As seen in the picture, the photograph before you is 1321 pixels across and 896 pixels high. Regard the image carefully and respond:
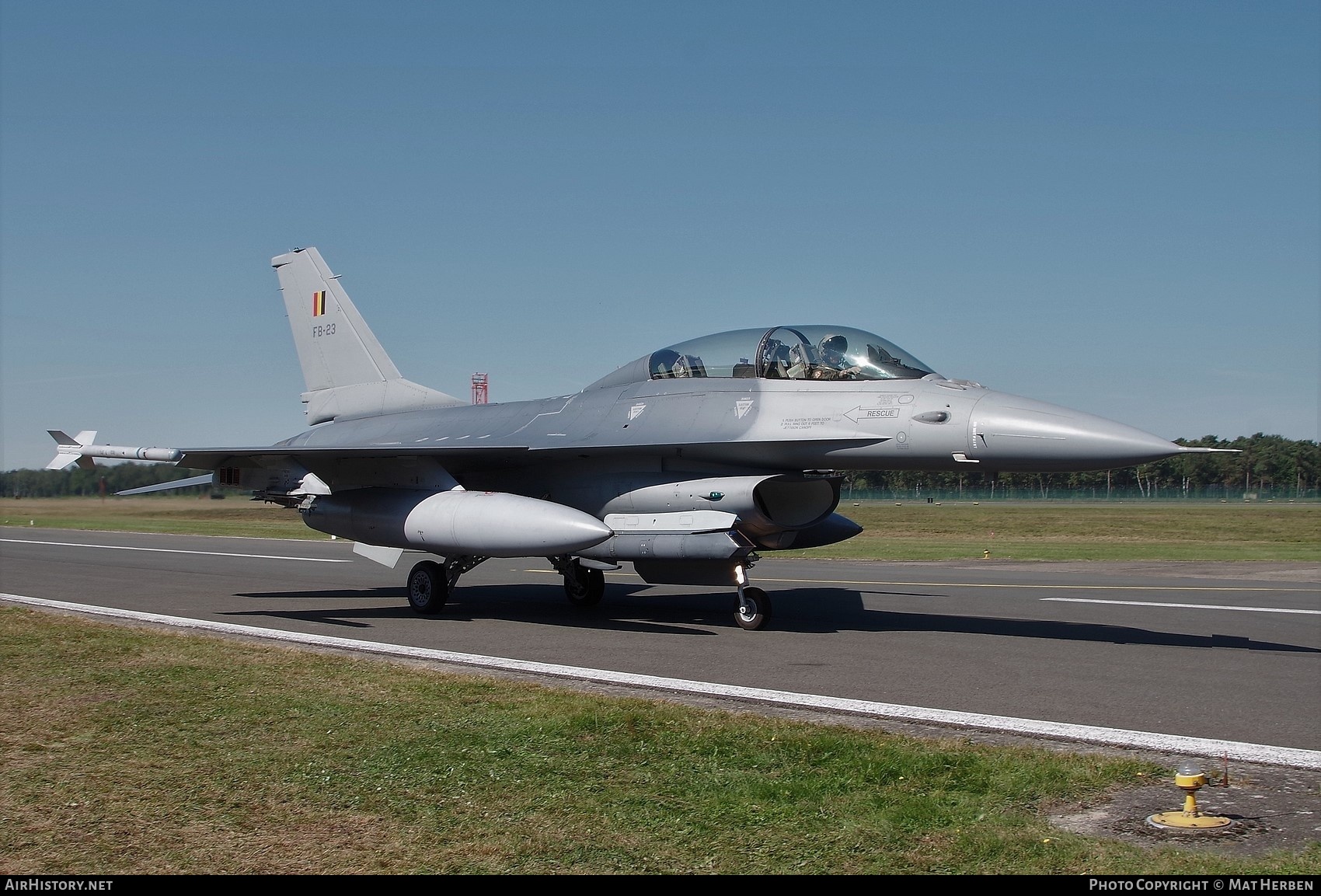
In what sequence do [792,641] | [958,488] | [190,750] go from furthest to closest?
[958,488] < [792,641] < [190,750]

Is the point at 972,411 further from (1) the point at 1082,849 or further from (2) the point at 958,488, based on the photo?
(2) the point at 958,488

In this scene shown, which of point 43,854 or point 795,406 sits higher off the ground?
point 795,406

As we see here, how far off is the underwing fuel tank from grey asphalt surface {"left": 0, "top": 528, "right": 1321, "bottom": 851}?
39.2 inches

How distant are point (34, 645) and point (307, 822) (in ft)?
22.8

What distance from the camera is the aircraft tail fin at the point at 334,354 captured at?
17391 millimetres

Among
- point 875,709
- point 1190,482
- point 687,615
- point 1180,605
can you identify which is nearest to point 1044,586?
point 1180,605

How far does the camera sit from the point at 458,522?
522 inches

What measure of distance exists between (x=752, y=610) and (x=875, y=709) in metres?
4.83

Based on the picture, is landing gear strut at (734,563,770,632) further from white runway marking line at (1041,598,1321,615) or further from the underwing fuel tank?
white runway marking line at (1041,598,1321,615)

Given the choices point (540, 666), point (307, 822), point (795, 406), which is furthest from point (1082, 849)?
point (795, 406)

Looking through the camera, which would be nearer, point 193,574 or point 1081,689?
point 1081,689

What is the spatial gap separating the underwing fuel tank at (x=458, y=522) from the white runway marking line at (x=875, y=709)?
6.47 feet

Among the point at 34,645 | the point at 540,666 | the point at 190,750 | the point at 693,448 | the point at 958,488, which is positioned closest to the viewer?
the point at 190,750

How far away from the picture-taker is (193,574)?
813 inches
